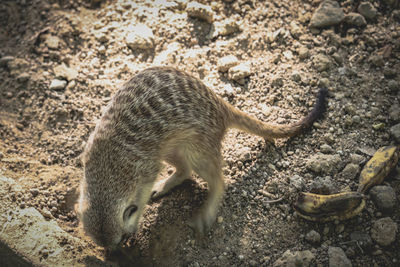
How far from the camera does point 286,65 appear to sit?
2.76 metres

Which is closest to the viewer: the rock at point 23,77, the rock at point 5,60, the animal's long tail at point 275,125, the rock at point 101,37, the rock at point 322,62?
the animal's long tail at point 275,125

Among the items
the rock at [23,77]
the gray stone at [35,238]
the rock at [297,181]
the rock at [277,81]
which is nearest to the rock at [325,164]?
the rock at [297,181]

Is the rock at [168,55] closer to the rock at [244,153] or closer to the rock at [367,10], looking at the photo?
the rock at [244,153]

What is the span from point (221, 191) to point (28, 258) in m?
1.29

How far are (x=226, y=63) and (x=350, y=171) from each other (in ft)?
4.57

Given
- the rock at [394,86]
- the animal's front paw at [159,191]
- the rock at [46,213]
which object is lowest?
the animal's front paw at [159,191]

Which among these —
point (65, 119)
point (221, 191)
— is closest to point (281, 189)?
point (221, 191)

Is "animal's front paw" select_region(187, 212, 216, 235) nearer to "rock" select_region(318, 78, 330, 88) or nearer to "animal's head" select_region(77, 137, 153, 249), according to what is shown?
"animal's head" select_region(77, 137, 153, 249)

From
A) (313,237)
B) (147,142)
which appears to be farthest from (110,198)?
(313,237)

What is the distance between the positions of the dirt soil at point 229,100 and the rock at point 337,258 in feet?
A: 0.19

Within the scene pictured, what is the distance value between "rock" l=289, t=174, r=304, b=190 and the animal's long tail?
1.05ft

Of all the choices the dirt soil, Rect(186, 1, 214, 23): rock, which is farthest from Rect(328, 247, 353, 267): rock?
Rect(186, 1, 214, 23): rock

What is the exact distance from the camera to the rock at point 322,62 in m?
2.63

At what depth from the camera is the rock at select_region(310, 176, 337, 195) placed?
6.75ft
